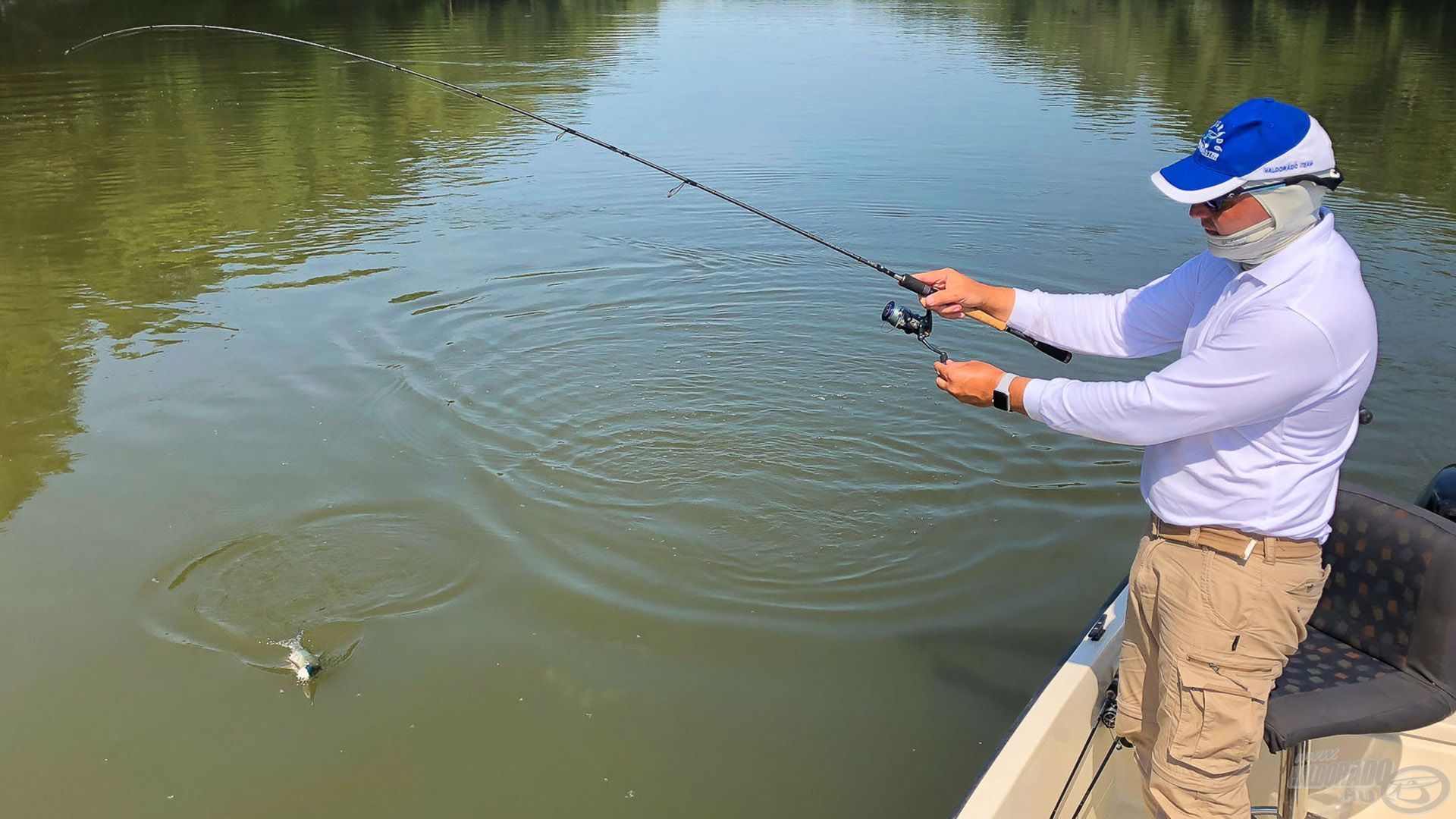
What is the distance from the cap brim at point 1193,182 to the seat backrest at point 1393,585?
3.91 feet

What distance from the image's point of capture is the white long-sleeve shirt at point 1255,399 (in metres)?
2.50

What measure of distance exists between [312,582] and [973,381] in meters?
3.43

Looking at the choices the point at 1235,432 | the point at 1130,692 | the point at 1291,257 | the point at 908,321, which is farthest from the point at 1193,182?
the point at 908,321

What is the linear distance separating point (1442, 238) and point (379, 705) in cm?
1038

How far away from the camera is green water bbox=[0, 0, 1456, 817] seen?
4277mm

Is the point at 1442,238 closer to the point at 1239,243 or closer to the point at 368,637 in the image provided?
the point at 1239,243

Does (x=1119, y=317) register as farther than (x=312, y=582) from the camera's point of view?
No

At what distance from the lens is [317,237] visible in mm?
10984

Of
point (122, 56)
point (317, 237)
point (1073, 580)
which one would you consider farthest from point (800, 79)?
point (1073, 580)

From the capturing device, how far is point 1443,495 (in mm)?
3635

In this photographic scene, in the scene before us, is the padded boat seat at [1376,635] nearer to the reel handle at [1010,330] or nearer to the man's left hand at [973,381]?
the reel handle at [1010,330]

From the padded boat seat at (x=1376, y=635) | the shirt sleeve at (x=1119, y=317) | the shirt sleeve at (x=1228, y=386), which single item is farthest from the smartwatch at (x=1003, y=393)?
the padded boat seat at (x=1376, y=635)

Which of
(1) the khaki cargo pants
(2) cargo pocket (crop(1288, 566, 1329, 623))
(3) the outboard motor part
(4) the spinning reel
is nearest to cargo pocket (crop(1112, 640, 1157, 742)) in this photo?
(1) the khaki cargo pants

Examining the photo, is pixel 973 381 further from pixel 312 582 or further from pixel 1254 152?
pixel 312 582
